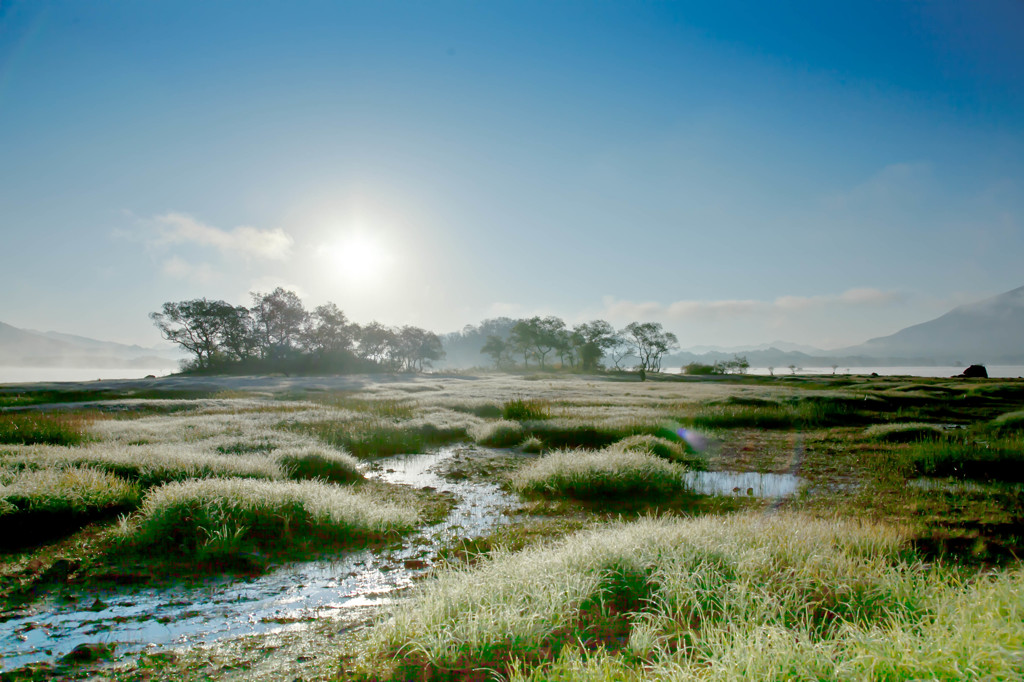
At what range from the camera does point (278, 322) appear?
272 feet

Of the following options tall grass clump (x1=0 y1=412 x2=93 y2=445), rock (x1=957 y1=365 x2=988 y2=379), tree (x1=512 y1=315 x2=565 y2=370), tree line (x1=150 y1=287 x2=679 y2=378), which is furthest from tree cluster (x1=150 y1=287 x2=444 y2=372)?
rock (x1=957 y1=365 x2=988 y2=379)

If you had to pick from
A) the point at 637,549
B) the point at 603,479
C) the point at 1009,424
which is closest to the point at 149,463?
the point at 603,479

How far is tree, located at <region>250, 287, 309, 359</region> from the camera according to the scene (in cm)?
8181

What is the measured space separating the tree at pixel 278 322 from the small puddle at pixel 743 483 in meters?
83.0

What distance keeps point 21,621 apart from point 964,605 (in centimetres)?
841

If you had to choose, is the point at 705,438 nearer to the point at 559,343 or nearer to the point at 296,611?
the point at 296,611

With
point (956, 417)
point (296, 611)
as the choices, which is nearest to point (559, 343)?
point (956, 417)

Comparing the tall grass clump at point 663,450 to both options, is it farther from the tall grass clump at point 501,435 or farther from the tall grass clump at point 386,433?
the tall grass clump at point 386,433

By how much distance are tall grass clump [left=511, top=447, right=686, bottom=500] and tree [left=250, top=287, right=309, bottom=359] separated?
81707 mm

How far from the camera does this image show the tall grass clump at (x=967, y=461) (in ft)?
35.9

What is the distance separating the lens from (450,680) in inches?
131

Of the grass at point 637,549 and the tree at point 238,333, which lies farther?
the tree at point 238,333

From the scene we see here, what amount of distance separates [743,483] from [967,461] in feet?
20.1

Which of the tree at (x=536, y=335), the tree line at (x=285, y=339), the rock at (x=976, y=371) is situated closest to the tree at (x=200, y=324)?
the tree line at (x=285, y=339)
